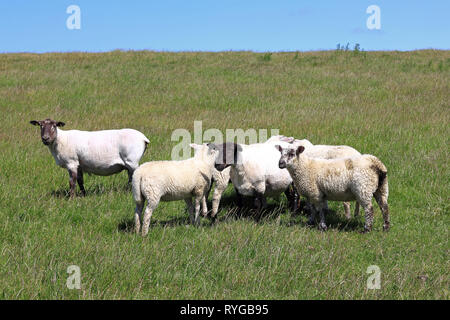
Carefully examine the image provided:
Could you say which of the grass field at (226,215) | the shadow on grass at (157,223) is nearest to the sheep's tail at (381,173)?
the grass field at (226,215)

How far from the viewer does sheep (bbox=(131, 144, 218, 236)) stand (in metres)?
6.71

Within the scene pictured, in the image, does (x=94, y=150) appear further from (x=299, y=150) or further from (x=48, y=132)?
(x=299, y=150)

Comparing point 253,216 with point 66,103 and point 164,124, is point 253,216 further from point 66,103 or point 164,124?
point 66,103

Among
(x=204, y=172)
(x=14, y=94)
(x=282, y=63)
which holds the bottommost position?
(x=204, y=172)

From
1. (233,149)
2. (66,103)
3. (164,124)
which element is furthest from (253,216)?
(66,103)

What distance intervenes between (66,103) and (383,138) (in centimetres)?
1451

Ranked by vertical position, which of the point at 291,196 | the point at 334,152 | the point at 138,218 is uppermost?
the point at 334,152

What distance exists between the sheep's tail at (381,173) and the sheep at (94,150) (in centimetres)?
498

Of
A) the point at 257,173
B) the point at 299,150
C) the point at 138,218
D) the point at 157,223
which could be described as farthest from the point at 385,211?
the point at 138,218

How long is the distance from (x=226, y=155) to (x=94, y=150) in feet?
11.3

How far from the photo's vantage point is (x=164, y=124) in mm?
15953

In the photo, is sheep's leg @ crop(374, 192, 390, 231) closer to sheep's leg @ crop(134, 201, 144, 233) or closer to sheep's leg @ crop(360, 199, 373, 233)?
sheep's leg @ crop(360, 199, 373, 233)

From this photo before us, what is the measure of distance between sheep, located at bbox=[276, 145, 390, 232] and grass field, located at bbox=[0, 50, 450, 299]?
22.0 inches

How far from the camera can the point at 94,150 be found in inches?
368
